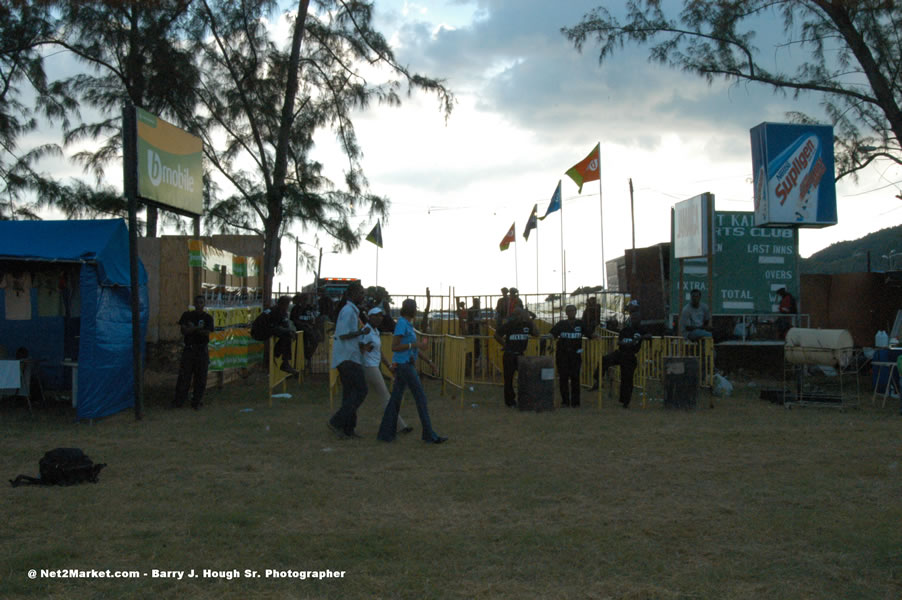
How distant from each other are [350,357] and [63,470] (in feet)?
11.8

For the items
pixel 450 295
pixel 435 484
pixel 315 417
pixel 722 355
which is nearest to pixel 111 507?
pixel 435 484

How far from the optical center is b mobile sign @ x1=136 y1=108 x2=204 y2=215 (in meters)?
11.8

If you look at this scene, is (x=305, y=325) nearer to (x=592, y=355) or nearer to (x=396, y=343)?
(x=592, y=355)

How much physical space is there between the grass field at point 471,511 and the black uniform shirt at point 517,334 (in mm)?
2272

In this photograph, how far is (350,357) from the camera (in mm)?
10023

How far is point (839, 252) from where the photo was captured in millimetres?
64188

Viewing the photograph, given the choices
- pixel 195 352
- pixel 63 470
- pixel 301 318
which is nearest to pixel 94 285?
pixel 195 352

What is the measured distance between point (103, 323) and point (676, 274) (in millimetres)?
14811

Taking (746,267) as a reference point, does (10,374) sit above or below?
below

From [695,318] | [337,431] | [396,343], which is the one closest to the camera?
[396,343]

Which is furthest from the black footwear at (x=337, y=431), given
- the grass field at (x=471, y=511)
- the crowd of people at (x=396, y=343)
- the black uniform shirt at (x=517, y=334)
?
the black uniform shirt at (x=517, y=334)

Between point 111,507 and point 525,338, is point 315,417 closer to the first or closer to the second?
point 525,338

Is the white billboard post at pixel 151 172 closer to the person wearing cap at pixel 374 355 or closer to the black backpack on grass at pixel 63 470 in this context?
the person wearing cap at pixel 374 355

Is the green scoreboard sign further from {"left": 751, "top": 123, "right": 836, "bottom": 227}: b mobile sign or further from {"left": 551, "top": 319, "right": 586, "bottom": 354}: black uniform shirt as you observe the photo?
{"left": 551, "top": 319, "right": 586, "bottom": 354}: black uniform shirt
